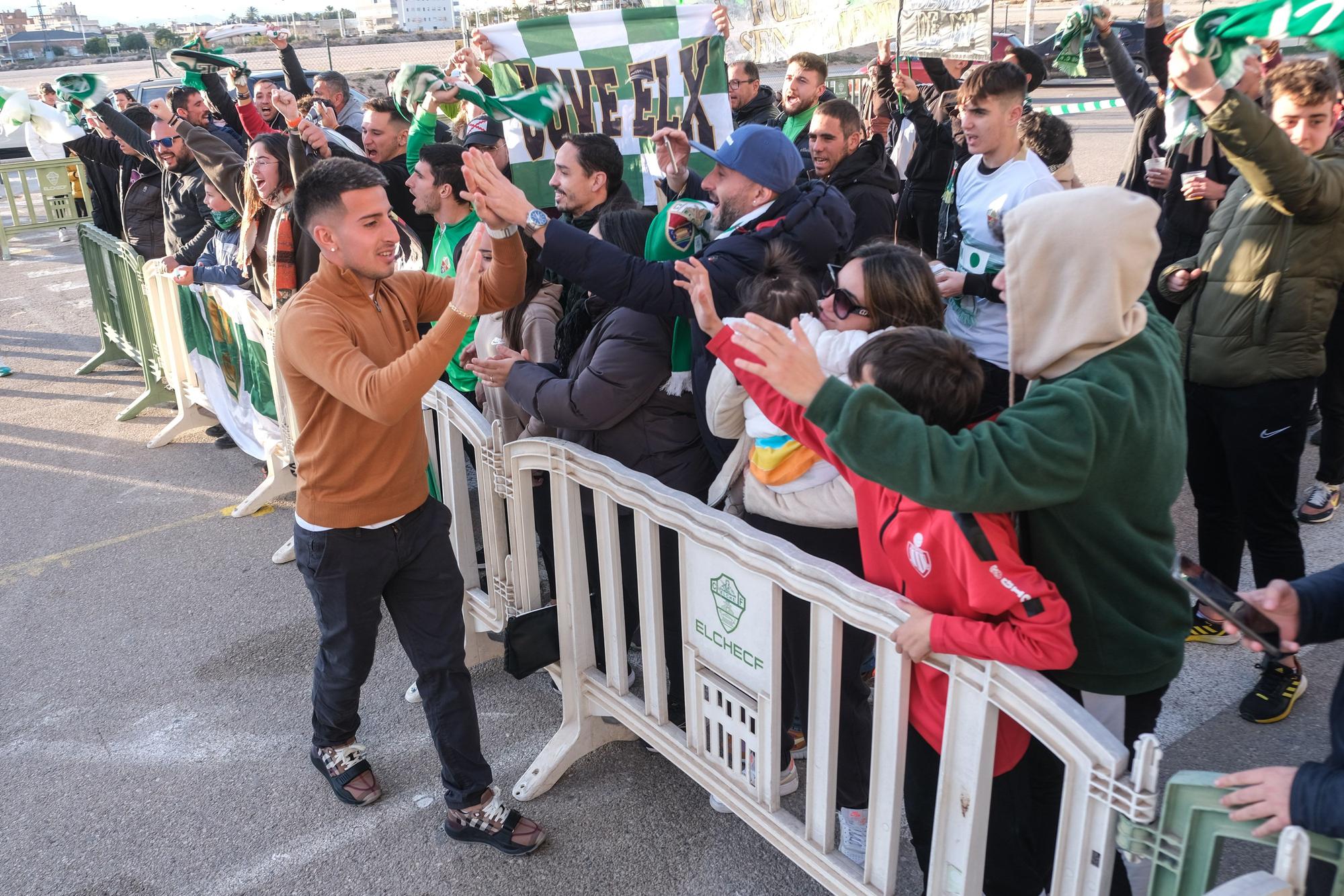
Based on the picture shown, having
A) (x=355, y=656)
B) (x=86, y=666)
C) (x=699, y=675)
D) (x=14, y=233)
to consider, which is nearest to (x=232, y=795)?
(x=355, y=656)

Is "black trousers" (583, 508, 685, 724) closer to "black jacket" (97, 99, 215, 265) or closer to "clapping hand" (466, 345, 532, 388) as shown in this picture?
"clapping hand" (466, 345, 532, 388)

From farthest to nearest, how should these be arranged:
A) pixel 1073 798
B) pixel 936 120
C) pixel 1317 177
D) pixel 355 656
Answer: pixel 936 120 → pixel 355 656 → pixel 1317 177 → pixel 1073 798

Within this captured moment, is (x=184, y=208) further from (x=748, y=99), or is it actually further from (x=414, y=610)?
(x=414, y=610)

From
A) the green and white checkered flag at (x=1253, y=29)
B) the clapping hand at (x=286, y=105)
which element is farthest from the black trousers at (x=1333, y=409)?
the clapping hand at (x=286, y=105)

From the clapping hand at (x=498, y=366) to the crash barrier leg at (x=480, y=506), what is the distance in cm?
15

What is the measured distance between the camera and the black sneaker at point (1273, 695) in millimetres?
3408

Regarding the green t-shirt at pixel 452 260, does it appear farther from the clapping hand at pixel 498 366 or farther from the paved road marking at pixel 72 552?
the paved road marking at pixel 72 552

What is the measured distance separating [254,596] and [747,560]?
322 cm

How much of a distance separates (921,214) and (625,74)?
2.06 meters

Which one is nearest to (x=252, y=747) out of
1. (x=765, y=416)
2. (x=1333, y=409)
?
(x=765, y=416)

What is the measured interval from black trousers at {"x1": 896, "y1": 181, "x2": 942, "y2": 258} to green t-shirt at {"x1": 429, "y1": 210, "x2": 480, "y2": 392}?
8.99ft

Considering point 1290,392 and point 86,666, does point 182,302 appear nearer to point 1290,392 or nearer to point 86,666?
point 86,666

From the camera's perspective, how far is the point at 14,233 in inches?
538

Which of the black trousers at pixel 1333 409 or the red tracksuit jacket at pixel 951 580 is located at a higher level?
the red tracksuit jacket at pixel 951 580
